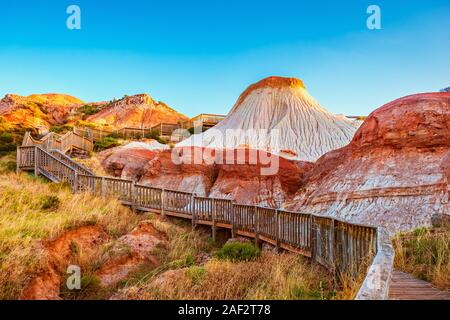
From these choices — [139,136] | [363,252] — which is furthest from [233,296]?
[139,136]

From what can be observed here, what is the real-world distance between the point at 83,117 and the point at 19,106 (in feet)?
30.9

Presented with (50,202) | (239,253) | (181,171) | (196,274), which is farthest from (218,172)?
(196,274)

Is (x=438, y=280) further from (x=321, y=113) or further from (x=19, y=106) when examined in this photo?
(x=19, y=106)

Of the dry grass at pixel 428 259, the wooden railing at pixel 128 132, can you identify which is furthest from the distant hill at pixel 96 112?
the dry grass at pixel 428 259

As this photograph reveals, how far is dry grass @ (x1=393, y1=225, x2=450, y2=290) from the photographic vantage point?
4938 mm

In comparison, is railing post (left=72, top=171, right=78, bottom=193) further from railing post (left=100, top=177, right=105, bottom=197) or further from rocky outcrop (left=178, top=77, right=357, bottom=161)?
rocky outcrop (left=178, top=77, right=357, bottom=161)

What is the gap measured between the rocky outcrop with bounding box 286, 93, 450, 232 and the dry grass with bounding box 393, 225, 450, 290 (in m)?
6.34

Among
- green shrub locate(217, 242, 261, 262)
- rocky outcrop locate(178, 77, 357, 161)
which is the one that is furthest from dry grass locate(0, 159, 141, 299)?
rocky outcrop locate(178, 77, 357, 161)

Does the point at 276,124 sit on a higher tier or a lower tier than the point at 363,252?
higher

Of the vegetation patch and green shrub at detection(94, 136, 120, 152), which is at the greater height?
the vegetation patch

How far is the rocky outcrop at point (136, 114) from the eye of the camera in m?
57.3

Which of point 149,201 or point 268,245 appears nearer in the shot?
point 268,245

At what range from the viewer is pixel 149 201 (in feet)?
58.5

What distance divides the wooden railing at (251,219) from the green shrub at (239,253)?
2.56ft
